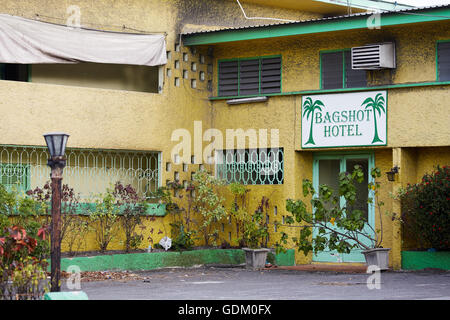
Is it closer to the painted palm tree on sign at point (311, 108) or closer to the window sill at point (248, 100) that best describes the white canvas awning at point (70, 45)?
the window sill at point (248, 100)

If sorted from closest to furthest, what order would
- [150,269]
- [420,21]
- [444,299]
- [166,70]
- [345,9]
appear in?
1. [444,299]
2. [420,21]
3. [150,269]
4. [166,70]
5. [345,9]

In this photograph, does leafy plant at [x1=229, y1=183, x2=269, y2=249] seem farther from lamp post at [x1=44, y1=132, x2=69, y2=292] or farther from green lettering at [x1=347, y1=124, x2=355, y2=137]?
lamp post at [x1=44, y1=132, x2=69, y2=292]

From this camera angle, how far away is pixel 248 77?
1853 centimetres

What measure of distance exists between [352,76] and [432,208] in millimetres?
3355

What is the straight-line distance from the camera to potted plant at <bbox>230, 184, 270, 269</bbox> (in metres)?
17.3

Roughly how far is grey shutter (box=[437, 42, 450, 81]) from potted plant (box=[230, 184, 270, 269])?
4549 mm

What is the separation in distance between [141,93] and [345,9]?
6640 millimetres

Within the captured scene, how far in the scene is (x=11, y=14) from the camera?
15992 millimetres

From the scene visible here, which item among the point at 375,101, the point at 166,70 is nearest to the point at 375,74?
the point at 375,101

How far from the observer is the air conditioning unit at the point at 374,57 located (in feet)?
53.9

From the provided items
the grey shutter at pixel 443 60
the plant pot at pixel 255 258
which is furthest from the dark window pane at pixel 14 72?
the grey shutter at pixel 443 60

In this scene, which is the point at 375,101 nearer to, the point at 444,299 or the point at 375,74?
the point at 375,74

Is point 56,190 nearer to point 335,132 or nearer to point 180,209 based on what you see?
point 180,209

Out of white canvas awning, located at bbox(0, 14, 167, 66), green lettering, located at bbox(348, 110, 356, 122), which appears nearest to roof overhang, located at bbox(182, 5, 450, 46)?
white canvas awning, located at bbox(0, 14, 167, 66)
